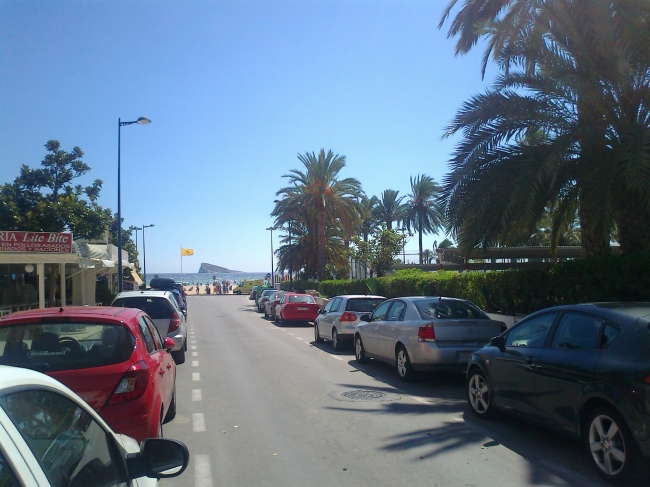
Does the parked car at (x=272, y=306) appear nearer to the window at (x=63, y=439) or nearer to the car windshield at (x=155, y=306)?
the car windshield at (x=155, y=306)

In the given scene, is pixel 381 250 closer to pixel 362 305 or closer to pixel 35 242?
pixel 362 305

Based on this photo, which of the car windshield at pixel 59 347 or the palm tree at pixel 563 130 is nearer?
the car windshield at pixel 59 347

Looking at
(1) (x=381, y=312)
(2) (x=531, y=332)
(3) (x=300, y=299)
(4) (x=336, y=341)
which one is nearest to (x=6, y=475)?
(2) (x=531, y=332)

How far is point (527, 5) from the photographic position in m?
13.5

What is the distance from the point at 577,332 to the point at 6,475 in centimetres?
578

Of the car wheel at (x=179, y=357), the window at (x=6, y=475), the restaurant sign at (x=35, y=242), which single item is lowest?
the car wheel at (x=179, y=357)

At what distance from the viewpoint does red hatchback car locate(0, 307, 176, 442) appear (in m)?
5.43

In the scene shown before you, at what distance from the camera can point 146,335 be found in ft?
22.1

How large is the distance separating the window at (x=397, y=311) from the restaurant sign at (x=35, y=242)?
13.2 metres

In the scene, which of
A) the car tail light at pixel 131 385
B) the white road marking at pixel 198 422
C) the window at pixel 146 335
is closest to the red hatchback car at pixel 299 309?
the white road marking at pixel 198 422

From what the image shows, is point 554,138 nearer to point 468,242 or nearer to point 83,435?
point 468,242

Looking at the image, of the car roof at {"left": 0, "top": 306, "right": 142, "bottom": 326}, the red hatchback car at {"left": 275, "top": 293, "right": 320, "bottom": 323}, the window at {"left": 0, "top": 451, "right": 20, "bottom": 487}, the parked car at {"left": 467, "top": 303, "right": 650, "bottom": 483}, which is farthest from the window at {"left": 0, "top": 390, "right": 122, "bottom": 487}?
the red hatchback car at {"left": 275, "top": 293, "right": 320, "bottom": 323}

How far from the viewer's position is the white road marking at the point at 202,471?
570 centimetres

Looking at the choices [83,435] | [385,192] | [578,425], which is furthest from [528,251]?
[385,192]
